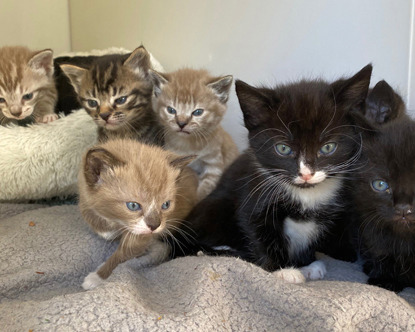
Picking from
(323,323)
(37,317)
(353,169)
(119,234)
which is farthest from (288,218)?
(37,317)

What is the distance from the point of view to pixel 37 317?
0.93 m

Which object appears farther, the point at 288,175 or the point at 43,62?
the point at 43,62

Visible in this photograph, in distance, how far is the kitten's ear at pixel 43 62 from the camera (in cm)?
202

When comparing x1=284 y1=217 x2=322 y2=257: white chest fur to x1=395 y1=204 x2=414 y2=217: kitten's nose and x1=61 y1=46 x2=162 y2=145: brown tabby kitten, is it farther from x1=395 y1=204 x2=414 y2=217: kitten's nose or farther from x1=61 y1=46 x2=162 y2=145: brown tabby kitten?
x1=61 y1=46 x2=162 y2=145: brown tabby kitten

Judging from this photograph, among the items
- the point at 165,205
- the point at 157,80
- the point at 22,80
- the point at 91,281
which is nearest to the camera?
the point at 91,281

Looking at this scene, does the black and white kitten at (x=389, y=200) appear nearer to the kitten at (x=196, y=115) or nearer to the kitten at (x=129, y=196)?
the kitten at (x=129, y=196)

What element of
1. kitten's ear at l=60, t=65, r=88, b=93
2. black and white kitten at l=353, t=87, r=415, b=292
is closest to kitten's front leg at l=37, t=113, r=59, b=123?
kitten's ear at l=60, t=65, r=88, b=93

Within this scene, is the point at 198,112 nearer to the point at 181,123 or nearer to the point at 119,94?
the point at 181,123

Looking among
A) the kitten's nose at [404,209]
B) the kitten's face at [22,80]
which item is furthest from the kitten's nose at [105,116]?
the kitten's nose at [404,209]

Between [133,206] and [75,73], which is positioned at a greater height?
[75,73]

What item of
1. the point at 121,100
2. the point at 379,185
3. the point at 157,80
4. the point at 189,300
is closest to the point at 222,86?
the point at 157,80

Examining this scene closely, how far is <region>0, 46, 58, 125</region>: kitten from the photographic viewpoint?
192cm

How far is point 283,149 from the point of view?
3.92 feet

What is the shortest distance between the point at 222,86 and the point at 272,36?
1.00 feet
